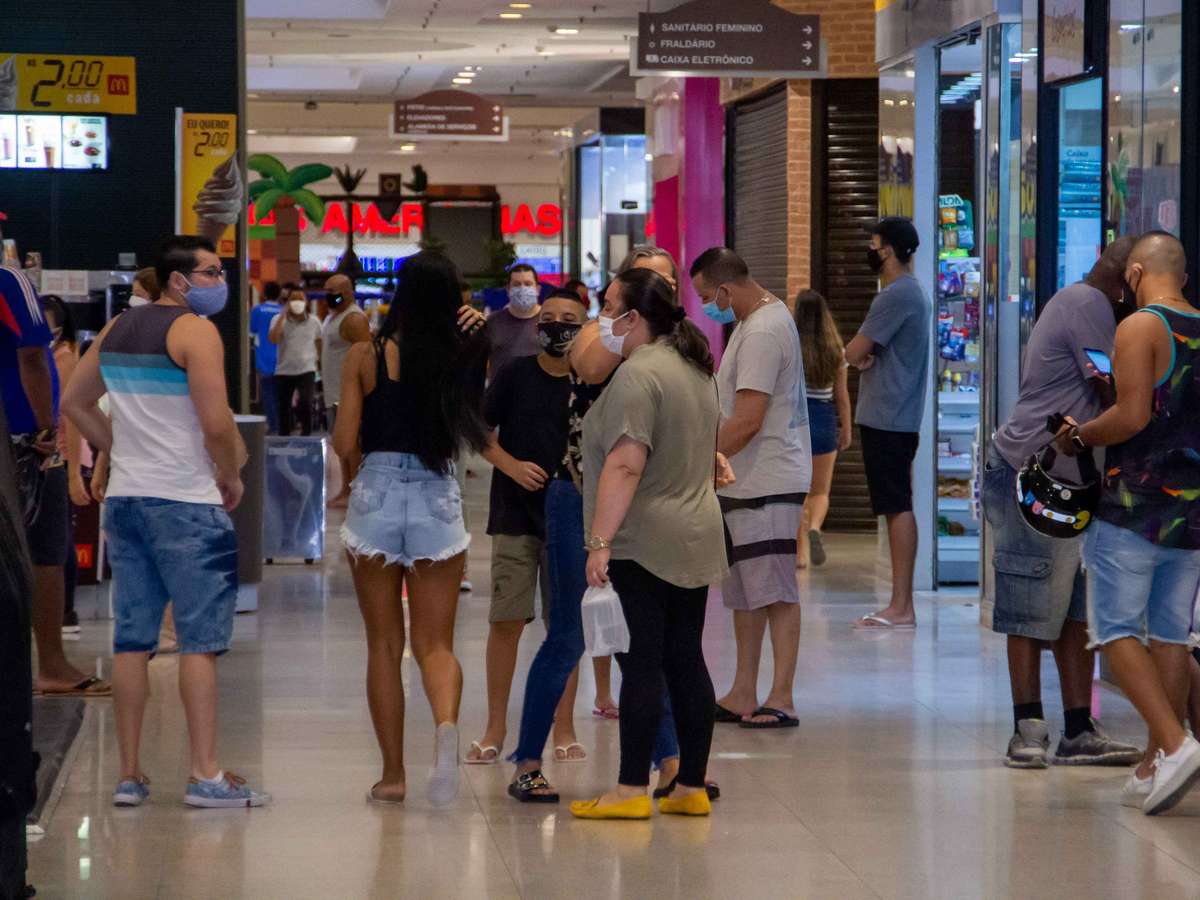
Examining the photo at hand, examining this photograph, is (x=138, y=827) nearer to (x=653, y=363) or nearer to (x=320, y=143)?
(x=653, y=363)

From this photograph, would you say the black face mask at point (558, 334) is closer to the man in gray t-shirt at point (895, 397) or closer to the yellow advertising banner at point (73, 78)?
the man in gray t-shirt at point (895, 397)

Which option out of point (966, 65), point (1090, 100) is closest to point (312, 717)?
point (1090, 100)

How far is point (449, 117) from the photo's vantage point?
24.3 meters

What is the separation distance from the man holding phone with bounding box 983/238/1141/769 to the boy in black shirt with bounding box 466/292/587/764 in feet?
4.65

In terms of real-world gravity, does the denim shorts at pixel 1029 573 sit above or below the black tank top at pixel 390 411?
below

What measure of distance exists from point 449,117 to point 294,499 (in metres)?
14.0

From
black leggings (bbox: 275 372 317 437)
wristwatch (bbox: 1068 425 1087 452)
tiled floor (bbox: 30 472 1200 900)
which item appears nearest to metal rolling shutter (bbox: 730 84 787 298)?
black leggings (bbox: 275 372 317 437)

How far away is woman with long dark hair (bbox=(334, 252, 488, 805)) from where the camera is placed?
5309mm

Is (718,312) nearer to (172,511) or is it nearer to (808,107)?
(172,511)

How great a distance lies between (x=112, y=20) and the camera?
10.0m

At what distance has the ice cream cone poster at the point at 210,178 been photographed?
9.84 meters

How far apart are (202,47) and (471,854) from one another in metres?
6.29

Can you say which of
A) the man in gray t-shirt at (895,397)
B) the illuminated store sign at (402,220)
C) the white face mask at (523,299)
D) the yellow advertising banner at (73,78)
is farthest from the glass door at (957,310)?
the illuminated store sign at (402,220)

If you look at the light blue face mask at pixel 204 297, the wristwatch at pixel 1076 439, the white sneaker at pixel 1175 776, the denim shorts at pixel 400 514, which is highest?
the light blue face mask at pixel 204 297
